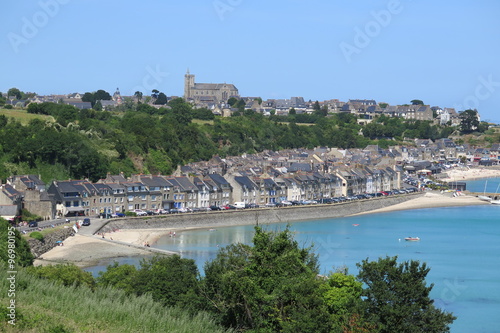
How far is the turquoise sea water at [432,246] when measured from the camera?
21359 mm

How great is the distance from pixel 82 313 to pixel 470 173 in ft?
217

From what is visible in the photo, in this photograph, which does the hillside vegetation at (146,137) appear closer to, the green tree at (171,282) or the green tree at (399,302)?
the green tree at (171,282)

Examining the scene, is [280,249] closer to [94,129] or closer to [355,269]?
[355,269]

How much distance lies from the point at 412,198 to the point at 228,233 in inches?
758

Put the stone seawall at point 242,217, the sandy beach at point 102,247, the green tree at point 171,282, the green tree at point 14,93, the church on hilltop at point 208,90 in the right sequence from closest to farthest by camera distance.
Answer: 1. the green tree at point 171,282
2. the sandy beach at point 102,247
3. the stone seawall at point 242,217
4. the green tree at point 14,93
5. the church on hilltop at point 208,90

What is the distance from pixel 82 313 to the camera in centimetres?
921

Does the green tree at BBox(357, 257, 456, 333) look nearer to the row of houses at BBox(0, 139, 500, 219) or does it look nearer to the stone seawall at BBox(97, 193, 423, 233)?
the stone seawall at BBox(97, 193, 423, 233)

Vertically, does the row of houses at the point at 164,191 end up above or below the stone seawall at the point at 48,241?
above

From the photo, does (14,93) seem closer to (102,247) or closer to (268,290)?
(102,247)

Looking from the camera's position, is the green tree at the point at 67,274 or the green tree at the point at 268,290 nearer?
the green tree at the point at 268,290

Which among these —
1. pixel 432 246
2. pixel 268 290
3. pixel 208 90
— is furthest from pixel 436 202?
pixel 208 90

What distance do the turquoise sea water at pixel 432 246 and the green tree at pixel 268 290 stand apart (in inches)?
129

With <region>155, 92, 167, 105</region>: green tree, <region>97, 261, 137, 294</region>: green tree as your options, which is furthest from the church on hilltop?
<region>97, 261, 137, 294</region>: green tree

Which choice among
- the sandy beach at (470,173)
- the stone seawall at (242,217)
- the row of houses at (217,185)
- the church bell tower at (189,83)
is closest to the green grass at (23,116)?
the row of houses at (217,185)
